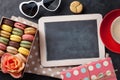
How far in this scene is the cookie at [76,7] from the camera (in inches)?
32.3

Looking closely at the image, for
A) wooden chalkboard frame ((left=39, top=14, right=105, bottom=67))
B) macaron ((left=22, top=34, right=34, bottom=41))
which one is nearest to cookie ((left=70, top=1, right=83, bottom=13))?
wooden chalkboard frame ((left=39, top=14, right=105, bottom=67))

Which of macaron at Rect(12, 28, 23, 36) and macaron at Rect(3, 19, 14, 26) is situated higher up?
macaron at Rect(3, 19, 14, 26)

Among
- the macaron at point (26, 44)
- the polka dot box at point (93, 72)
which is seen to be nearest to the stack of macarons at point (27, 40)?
the macaron at point (26, 44)

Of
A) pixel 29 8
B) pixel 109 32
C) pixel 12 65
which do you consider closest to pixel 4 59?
pixel 12 65

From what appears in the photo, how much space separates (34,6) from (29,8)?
14 mm

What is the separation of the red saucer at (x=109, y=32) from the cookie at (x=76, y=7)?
64 mm

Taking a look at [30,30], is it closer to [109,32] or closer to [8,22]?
[8,22]

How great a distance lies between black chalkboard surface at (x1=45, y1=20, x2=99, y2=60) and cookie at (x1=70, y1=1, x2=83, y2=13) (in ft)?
0.10

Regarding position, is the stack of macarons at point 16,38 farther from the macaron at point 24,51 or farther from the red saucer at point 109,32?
the red saucer at point 109,32

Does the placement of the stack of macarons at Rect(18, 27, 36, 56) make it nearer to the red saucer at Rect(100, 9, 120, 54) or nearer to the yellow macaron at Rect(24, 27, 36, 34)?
the yellow macaron at Rect(24, 27, 36, 34)

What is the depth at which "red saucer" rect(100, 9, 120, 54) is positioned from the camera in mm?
813

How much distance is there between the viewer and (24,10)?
32.9 inches

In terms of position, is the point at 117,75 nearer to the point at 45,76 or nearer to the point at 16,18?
the point at 45,76

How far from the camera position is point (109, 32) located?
0.82 m
